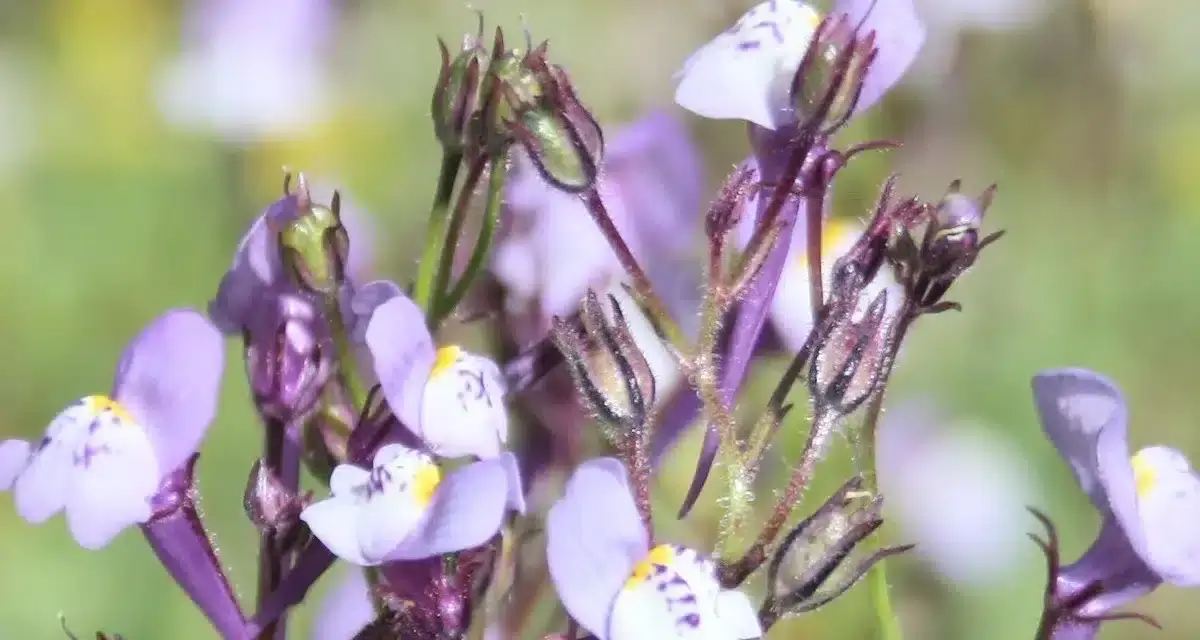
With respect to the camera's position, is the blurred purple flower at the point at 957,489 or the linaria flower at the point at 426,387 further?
the blurred purple flower at the point at 957,489

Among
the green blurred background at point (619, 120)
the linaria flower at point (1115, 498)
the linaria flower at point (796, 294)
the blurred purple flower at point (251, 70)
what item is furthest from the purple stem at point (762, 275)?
the blurred purple flower at point (251, 70)

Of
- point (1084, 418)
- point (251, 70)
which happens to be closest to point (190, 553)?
point (1084, 418)

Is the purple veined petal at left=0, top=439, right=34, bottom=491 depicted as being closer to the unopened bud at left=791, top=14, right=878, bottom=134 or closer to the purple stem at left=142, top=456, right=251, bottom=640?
the purple stem at left=142, top=456, right=251, bottom=640

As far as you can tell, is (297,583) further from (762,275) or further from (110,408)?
(762,275)

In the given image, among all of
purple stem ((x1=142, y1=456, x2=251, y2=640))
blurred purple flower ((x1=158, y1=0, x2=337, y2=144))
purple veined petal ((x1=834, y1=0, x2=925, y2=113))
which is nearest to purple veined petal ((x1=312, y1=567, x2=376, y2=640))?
purple stem ((x1=142, y1=456, x2=251, y2=640))

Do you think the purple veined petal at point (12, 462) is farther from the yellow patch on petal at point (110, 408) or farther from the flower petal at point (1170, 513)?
the flower petal at point (1170, 513)
